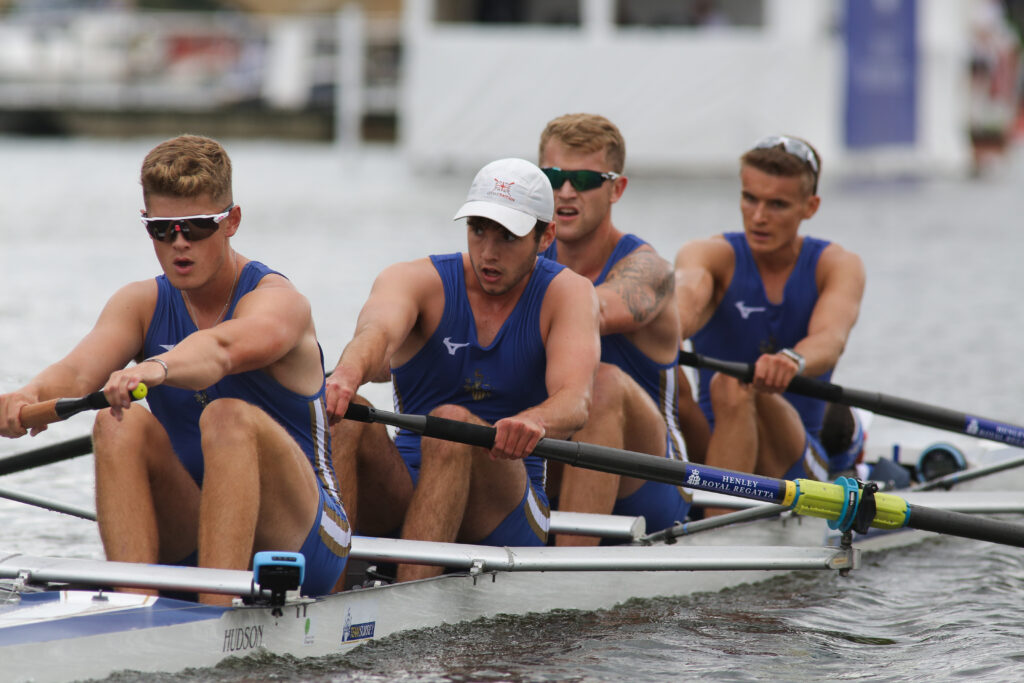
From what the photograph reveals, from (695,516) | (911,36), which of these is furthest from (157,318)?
(911,36)

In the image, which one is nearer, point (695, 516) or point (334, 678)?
point (334, 678)

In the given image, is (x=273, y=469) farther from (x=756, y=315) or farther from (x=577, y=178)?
(x=756, y=315)

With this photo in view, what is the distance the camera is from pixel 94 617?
4102 mm

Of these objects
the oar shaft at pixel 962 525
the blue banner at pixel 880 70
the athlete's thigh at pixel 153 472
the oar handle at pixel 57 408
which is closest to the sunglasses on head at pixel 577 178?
the oar shaft at pixel 962 525

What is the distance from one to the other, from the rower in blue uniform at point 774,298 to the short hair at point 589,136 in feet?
2.47

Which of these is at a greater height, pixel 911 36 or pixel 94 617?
pixel 911 36

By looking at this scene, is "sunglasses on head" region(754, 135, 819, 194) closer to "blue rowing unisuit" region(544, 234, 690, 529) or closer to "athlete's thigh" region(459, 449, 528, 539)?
"blue rowing unisuit" region(544, 234, 690, 529)

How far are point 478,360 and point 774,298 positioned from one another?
6.99 feet

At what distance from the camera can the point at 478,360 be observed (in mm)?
5168

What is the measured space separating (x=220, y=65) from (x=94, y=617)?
30.6 m

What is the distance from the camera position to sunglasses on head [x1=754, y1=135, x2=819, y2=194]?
679 cm

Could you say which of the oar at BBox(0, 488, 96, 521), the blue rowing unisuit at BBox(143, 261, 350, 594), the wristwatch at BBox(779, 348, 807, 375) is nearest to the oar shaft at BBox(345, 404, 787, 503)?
the blue rowing unisuit at BBox(143, 261, 350, 594)

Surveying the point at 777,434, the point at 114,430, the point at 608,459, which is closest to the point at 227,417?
the point at 114,430

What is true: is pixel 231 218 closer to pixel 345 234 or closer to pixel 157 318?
pixel 157 318
